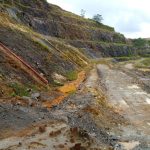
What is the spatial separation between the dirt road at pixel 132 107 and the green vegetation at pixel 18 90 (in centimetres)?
1032

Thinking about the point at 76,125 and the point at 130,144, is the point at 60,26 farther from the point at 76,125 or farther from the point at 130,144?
the point at 130,144

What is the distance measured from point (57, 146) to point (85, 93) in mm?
25450

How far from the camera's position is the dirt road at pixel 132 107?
3155 cm

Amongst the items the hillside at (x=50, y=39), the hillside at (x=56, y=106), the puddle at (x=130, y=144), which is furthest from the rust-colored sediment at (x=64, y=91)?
the puddle at (x=130, y=144)

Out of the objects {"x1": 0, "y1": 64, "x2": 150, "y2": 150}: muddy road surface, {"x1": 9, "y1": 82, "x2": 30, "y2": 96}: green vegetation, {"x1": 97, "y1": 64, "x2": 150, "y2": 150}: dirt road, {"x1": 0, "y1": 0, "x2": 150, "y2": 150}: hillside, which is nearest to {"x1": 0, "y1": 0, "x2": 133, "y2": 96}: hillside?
{"x1": 0, "y1": 0, "x2": 150, "y2": 150}: hillside

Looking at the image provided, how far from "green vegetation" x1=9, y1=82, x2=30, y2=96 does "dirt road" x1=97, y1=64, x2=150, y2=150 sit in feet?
33.9

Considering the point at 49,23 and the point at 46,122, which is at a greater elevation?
the point at 49,23

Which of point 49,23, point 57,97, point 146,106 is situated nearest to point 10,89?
point 57,97

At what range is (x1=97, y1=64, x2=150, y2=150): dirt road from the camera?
104 feet

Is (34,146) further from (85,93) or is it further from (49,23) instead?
(49,23)

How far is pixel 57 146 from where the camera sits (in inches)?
966

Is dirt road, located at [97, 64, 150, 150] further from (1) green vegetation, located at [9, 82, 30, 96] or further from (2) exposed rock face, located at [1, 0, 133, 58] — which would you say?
(2) exposed rock face, located at [1, 0, 133, 58]

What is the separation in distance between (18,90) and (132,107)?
13760 mm

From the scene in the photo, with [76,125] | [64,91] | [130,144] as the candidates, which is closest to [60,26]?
[64,91]
